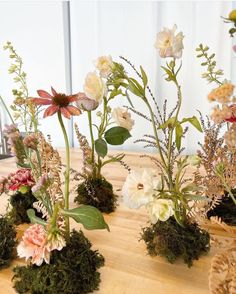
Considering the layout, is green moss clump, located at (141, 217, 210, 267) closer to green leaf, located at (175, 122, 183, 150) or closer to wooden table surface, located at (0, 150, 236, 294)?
wooden table surface, located at (0, 150, 236, 294)

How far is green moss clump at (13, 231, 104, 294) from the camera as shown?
1.51ft

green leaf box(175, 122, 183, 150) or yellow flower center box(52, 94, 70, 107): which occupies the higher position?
yellow flower center box(52, 94, 70, 107)

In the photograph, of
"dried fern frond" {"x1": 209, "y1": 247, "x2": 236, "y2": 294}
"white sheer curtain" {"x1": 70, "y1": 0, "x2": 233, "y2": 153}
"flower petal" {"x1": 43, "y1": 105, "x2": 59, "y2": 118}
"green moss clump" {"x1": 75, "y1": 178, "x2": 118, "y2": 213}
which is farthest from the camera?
"white sheer curtain" {"x1": 70, "y1": 0, "x2": 233, "y2": 153}

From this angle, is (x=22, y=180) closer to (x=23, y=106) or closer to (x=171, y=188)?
(x=23, y=106)

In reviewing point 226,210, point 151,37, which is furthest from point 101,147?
point 151,37

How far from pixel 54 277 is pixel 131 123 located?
44 cm

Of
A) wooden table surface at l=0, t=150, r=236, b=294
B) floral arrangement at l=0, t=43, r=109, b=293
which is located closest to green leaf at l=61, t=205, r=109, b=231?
floral arrangement at l=0, t=43, r=109, b=293

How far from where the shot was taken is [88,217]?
0.44 m

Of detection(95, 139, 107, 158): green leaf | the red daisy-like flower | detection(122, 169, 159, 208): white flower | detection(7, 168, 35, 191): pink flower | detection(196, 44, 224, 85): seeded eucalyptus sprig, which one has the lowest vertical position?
detection(7, 168, 35, 191): pink flower

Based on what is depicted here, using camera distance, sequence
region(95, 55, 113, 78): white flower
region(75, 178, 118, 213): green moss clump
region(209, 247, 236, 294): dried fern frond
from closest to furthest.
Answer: region(209, 247, 236, 294): dried fern frond → region(95, 55, 113, 78): white flower → region(75, 178, 118, 213): green moss clump

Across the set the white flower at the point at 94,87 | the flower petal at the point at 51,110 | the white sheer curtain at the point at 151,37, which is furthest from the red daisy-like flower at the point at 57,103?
the white sheer curtain at the point at 151,37

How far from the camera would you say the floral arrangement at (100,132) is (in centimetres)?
62

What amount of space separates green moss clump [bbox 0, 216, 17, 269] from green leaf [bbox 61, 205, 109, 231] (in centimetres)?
20

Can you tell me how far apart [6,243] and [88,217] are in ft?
0.82
